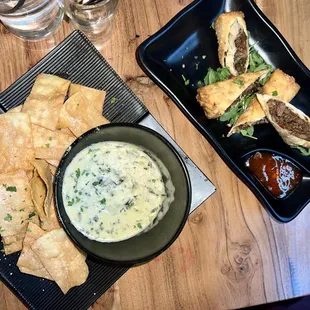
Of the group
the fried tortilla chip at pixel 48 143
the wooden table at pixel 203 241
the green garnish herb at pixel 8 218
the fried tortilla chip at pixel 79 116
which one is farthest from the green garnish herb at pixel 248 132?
the green garnish herb at pixel 8 218

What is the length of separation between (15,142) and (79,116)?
220mm

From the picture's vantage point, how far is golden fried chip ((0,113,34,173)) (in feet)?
5.76

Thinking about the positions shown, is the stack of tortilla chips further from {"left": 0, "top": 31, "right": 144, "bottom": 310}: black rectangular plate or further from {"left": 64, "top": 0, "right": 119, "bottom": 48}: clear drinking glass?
{"left": 64, "top": 0, "right": 119, "bottom": 48}: clear drinking glass

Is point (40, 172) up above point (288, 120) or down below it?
above

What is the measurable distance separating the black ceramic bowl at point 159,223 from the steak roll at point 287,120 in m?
0.47

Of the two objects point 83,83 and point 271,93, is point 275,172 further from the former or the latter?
point 83,83

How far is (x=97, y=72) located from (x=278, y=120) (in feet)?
2.18

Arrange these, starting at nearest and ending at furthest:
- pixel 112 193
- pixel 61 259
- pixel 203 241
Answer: pixel 112 193 → pixel 61 259 → pixel 203 241

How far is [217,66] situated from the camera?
6.70 feet

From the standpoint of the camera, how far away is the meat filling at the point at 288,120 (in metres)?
1.99

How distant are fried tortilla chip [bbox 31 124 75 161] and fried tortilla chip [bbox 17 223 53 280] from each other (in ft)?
0.75

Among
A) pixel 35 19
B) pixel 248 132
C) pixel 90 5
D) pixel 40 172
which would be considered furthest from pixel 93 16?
pixel 248 132

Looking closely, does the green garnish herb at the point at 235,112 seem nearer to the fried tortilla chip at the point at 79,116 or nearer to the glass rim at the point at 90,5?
the fried tortilla chip at the point at 79,116

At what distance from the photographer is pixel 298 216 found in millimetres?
2023
